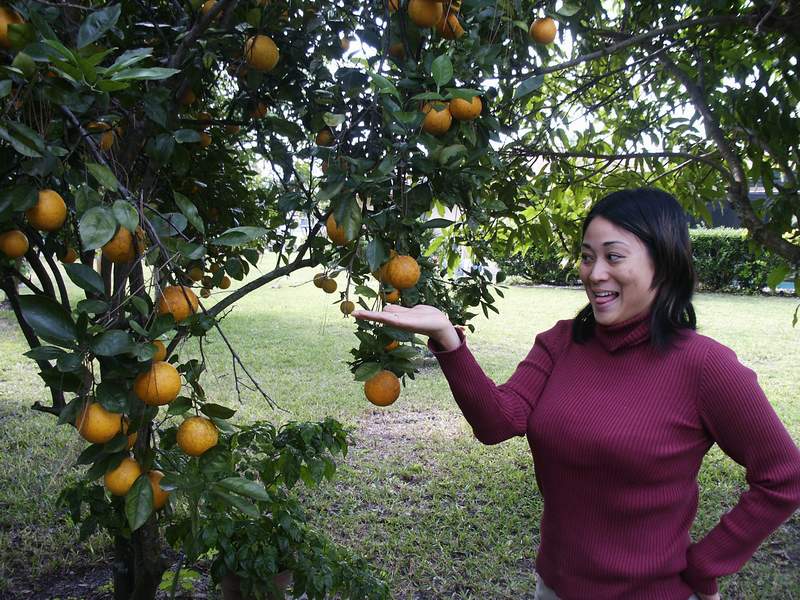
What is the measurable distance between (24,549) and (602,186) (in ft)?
10.3

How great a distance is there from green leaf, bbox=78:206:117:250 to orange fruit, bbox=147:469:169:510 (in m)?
0.49

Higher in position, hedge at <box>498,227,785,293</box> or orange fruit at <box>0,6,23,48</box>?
orange fruit at <box>0,6,23,48</box>

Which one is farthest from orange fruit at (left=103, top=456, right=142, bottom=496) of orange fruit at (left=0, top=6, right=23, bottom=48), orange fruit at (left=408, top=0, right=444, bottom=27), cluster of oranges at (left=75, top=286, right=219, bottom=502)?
orange fruit at (left=408, top=0, right=444, bottom=27)

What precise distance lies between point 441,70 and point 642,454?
822 mm

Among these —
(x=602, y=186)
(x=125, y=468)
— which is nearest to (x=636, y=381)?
(x=125, y=468)

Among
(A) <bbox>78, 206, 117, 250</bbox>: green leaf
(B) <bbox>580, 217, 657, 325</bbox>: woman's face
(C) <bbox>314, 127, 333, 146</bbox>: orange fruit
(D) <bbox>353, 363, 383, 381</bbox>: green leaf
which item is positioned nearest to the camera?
(A) <bbox>78, 206, 117, 250</bbox>: green leaf

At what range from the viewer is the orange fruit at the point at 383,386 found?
1.22 meters

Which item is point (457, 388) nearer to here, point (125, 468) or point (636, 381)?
point (636, 381)

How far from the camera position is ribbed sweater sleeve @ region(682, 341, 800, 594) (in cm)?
120

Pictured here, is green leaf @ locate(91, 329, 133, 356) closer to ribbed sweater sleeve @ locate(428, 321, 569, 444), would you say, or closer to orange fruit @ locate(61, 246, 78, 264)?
ribbed sweater sleeve @ locate(428, 321, 569, 444)

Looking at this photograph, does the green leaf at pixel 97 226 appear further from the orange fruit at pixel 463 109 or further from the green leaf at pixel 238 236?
the orange fruit at pixel 463 109

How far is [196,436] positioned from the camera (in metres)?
1.08

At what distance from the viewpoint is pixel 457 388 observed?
1341 mm

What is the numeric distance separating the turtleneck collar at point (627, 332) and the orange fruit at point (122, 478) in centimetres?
100
